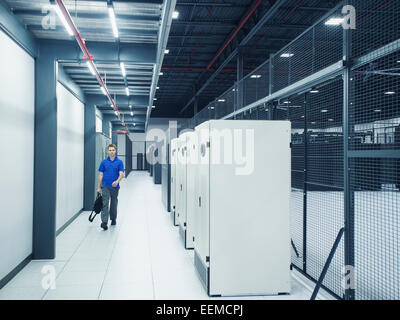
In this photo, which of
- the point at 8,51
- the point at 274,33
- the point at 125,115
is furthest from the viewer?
the point at 125,115

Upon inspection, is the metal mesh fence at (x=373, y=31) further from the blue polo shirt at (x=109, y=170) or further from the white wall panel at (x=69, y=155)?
the white wall panel at (x=69, y=155)

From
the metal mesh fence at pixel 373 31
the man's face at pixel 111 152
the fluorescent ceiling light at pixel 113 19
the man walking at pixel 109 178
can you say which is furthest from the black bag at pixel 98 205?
the metal mesh fence at pixel 373 31

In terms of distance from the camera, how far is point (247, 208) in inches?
149

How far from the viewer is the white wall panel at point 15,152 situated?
3879mm

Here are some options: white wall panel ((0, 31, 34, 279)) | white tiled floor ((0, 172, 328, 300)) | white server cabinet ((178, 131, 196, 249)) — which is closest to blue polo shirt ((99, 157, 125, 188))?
white tiled floor ((0, 172, 328, 300))

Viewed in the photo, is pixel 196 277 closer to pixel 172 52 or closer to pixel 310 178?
pixel 172 52

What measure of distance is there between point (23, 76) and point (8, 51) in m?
0.54

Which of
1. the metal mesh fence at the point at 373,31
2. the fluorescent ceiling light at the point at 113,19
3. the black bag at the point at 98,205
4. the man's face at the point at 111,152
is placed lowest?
the black bag at the point at 98,205

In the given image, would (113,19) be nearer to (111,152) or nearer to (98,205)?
(111,152)

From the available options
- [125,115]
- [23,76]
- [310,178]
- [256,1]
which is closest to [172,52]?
[125,115]

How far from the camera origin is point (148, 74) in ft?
24.3

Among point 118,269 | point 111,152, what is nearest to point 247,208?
point 118,269

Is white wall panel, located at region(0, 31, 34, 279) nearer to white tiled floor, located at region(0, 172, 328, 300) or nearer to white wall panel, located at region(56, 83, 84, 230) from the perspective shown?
white tiled floor, located at region(0, 172, 328, 300)

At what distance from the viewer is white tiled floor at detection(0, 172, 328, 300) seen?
3.76 meters
